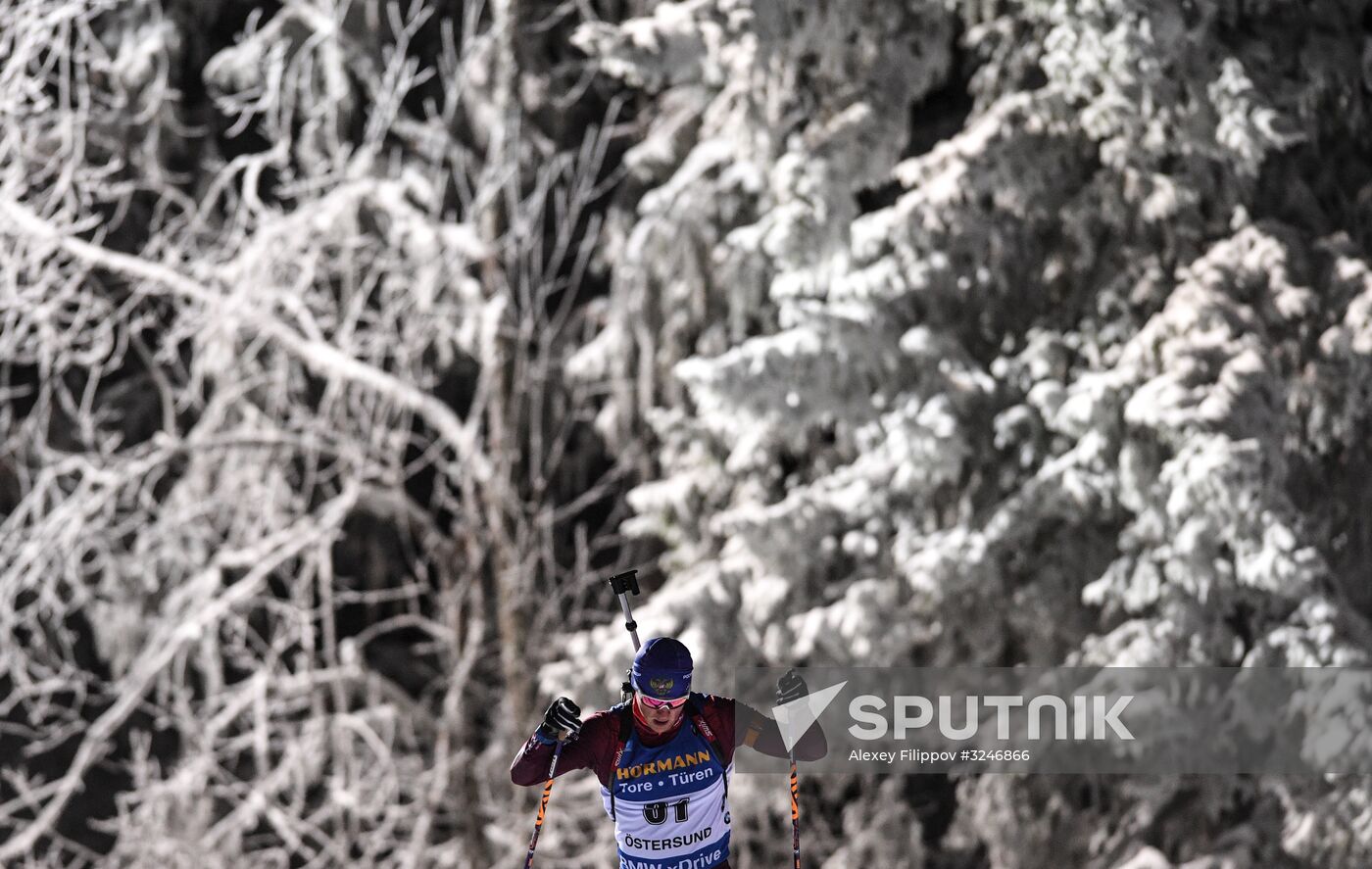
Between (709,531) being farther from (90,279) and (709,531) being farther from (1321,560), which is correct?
(90,279)

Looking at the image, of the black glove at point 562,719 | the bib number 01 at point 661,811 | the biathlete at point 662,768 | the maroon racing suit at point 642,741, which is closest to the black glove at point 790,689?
the biathlete at point 662,768

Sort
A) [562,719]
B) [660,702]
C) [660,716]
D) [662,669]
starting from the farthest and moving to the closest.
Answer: [660,716] < [660,702] < [662,669] < [562,719]

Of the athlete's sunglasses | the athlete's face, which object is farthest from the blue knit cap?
the athlete's face

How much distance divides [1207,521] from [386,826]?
6.13m

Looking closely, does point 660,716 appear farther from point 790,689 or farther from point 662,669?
point 790,689

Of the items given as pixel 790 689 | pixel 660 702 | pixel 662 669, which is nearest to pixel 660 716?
pixel 660 702

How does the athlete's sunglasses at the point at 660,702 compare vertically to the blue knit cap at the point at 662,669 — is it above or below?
below

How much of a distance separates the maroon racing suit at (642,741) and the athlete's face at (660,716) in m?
0.03

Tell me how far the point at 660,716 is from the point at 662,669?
0.29 m

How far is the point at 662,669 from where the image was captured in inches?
193

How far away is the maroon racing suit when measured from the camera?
5.06 meters

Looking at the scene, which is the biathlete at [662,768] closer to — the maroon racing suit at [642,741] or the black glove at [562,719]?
the maroon racing suit at [642,741]

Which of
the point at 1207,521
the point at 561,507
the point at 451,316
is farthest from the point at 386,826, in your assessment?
the point at 1207,521

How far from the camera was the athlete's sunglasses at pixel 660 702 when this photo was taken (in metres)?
5.00
